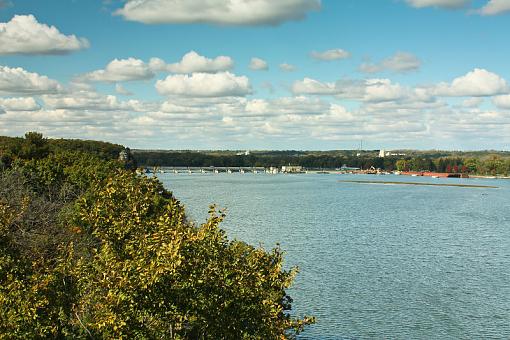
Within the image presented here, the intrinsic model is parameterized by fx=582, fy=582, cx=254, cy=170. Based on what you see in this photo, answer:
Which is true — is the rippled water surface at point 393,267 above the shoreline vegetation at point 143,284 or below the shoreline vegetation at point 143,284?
below

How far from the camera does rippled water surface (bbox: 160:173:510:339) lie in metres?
56.5

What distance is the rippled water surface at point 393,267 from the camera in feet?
185

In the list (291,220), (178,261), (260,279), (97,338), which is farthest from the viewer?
(291,220)

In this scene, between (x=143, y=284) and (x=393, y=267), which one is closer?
(x=143, y=284)

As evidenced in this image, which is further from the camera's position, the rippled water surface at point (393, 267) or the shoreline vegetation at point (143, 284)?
the rippled water surface at point (393, 267)

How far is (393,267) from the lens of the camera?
8238cm

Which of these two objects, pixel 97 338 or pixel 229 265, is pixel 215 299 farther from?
pixel 97 338

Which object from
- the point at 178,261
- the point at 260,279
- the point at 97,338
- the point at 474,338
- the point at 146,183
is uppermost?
the point at 146,183

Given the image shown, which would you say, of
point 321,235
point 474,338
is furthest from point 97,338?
point 321,235

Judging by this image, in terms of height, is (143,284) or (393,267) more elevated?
(143,284)

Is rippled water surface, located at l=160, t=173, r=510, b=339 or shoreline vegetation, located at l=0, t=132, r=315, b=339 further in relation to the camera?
rippled water surface, located at l=160, t=173, r=510, b=339

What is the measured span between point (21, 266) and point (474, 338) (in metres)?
41.6

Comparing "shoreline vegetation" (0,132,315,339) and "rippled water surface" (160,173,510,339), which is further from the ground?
"shoreline vegetation" (0,132,315,339)

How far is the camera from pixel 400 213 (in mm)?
159000
